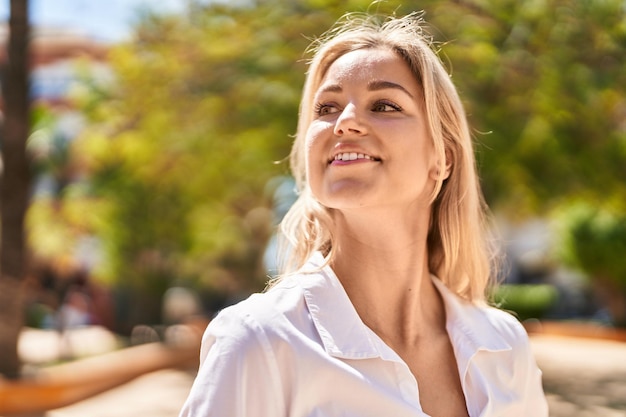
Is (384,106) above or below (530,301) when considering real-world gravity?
below

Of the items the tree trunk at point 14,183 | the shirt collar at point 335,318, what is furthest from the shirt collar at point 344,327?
the tree trunk at point 14,183

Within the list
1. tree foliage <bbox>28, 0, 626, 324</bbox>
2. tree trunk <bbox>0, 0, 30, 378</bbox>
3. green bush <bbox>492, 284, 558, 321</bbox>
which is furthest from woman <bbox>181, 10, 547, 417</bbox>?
green bush <bbox>492, 284, 558, 321</bbox>

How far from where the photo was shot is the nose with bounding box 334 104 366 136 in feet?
5.65

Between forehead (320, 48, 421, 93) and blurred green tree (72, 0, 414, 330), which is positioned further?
blurred green tree (72, 0, 414, 330)

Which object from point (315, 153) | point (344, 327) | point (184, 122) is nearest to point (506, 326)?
point (344, 327)

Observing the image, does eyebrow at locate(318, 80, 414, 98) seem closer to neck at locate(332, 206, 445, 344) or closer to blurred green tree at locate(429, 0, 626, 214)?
neck at locate(332, 206, 445, 344)

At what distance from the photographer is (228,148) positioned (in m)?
11.9

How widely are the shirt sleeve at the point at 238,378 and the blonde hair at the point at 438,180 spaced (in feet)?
1.26

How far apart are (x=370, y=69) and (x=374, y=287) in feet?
1.59

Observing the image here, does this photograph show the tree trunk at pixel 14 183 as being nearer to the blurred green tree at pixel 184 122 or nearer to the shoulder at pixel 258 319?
the blurred green tree at pixel 184 122

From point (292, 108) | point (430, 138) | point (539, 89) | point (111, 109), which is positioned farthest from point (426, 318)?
point (111, 109)

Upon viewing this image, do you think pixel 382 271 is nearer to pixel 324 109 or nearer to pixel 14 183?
pixel 324 109

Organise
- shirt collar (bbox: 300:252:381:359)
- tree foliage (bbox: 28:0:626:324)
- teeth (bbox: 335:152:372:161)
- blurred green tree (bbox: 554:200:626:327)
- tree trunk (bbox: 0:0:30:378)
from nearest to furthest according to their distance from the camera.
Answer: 1. shirt collar (bbox: 300:252:381:359)
2. teeth (bbox: 335:152:372:161)
3. tree foliage (bbox: 28:0:626:324)
4. tree trunk (bbox: 0:0:30:378)
5. blurred green tree (bbox: 554:200:626:327)

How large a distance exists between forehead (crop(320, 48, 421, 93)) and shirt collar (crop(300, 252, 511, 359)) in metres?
0.39
